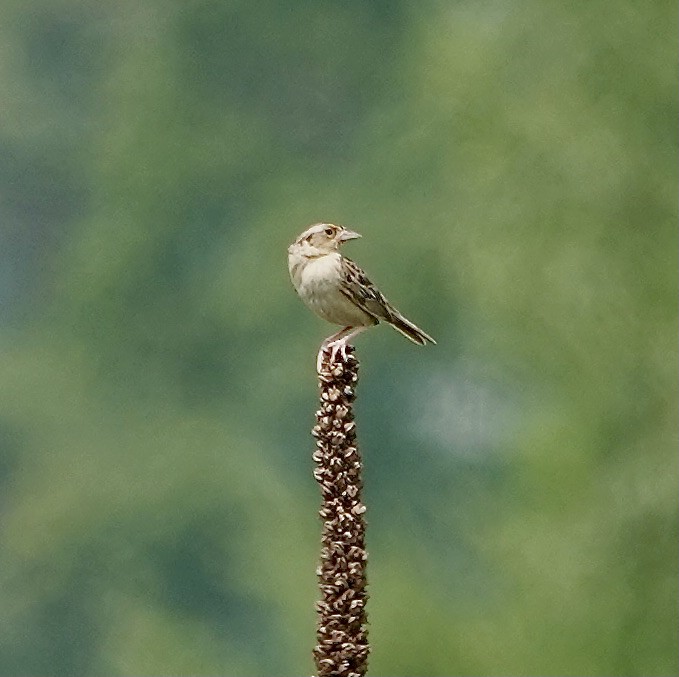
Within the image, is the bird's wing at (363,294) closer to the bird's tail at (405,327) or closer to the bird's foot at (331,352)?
the bird's tail at (405,327)

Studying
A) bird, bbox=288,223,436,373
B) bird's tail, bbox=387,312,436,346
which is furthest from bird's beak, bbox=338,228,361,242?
bird's tail, bbox=387,312,436,346

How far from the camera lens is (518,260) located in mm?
4691

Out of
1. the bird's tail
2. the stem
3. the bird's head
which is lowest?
the stem

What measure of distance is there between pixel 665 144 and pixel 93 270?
11.6ft

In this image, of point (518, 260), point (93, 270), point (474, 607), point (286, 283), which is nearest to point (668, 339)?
point (518, 260)

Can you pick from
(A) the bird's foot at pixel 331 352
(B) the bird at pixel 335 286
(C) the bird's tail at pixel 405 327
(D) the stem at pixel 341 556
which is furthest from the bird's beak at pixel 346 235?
(D) the stem at pixel 341 556

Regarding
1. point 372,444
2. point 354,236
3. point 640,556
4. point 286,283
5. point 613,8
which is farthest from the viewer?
point 286,283

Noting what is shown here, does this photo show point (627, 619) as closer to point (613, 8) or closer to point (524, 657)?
point (524, 657)

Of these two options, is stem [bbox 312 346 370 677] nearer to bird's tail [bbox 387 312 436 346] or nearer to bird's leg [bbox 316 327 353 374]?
bird's leg [bbox 316 327 353 374]

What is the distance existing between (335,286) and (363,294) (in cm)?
6

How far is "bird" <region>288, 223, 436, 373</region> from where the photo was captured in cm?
257

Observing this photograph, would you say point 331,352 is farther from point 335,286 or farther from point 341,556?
point 335,286

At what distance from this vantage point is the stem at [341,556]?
1.46 metres

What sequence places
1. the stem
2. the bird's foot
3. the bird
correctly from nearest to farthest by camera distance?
the stem
the bird's foot
the bird
